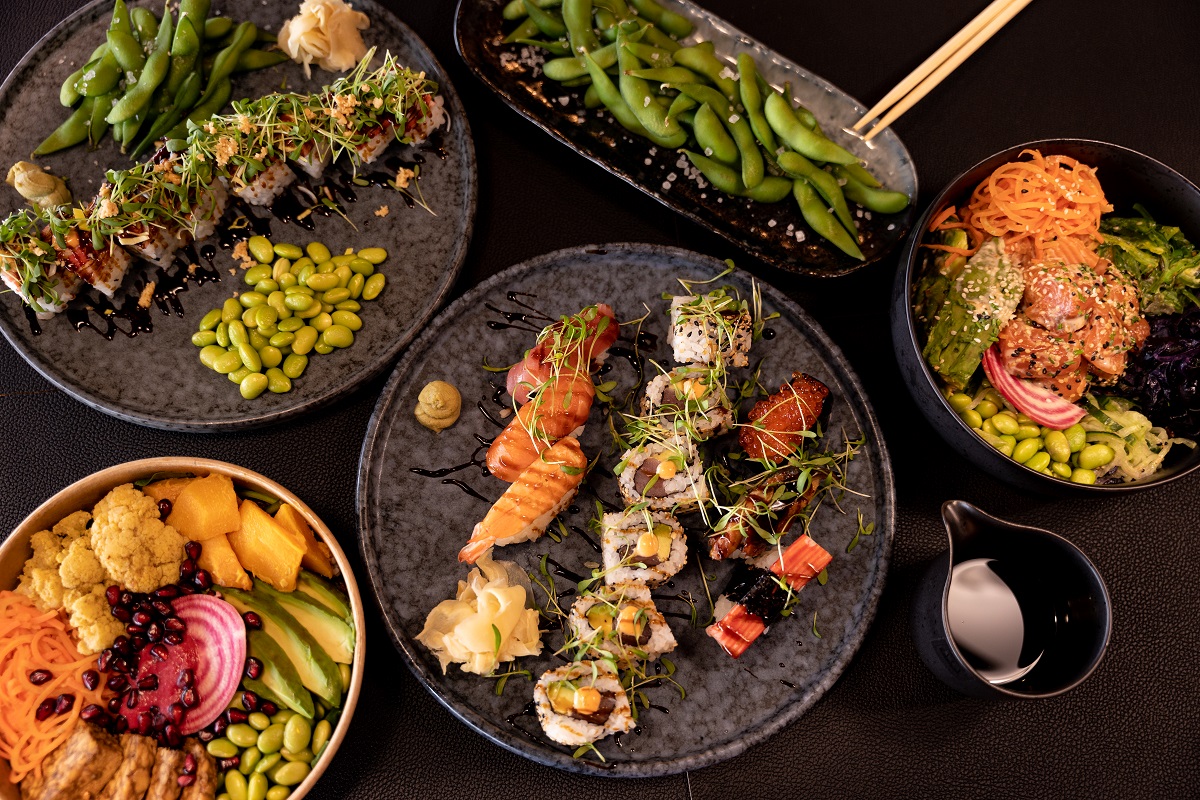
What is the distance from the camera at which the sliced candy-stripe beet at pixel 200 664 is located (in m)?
2.63

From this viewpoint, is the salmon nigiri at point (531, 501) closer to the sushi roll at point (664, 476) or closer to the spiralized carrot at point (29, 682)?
the sushi roll at point (664, 476)

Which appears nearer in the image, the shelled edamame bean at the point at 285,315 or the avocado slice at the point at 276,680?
the avocado slice at the point at 276,680

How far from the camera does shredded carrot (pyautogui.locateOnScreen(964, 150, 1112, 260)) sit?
9.30ft

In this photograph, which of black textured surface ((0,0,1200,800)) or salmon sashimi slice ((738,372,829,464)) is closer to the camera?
salmon sashimi slice ((738,372,829,464))

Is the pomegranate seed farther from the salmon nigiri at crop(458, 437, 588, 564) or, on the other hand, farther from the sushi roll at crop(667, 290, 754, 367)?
the sushi roll at crop(667, 290, 754, 367)

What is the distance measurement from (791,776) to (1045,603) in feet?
3.77

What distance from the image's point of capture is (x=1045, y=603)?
2758 millimetres

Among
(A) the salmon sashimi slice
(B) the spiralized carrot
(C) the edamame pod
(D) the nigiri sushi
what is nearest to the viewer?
(B) the spiralized carrot

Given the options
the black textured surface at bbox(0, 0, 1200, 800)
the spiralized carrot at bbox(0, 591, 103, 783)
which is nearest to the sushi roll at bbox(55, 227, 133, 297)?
the black textured surface at bbox(0, 0, 1200, 800)

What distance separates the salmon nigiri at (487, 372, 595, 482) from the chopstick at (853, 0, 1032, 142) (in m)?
1.67

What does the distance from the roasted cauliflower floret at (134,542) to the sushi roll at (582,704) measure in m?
1.39

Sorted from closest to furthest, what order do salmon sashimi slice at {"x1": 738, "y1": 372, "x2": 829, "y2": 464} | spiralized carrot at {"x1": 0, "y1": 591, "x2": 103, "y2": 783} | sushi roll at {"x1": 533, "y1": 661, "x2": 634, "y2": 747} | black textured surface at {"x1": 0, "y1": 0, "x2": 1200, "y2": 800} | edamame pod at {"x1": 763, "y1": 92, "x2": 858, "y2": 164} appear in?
1. spiralized carrot at {"x1": 0, "y1": 591, "x2": 103, "y2": 783}
2. sushi roll at {"x1": 533, "y1": 661, "x2": 634, "y2": 747}
3. salmon sashimi slice at {"x1": 738, "y1": 372, "x2": 829, "y2": 464}
4. black textured surface at {"x1": 0, "y1": 0, "x2": 1200, "y2": 800}
5. edamame pod at {"x1": 763, "y1": 92, "x2": 858, "y2": 164}

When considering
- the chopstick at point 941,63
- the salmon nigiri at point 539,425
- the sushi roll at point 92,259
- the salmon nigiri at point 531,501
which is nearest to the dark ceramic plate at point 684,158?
the chopstick at point 941,63

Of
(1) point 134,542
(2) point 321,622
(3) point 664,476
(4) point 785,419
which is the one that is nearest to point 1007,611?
(4) point 785,419
